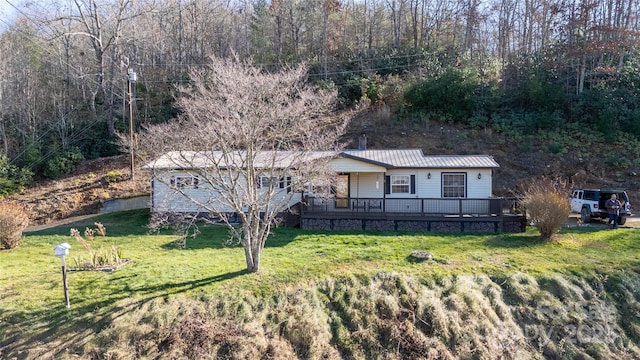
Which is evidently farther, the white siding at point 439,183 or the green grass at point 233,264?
the white siding at point 439,183

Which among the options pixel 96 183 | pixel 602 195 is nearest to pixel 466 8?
pixel 602 195

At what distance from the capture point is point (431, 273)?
37.1 feet

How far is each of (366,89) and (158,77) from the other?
18.6 meters

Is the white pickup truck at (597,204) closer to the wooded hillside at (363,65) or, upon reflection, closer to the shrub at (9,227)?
the wooded hillside at (363,65)

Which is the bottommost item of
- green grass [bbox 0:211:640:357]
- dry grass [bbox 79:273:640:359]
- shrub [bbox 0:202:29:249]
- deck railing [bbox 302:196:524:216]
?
dry grass [bbox 79:273:640:359]

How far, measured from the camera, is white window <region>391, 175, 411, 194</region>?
720 inches

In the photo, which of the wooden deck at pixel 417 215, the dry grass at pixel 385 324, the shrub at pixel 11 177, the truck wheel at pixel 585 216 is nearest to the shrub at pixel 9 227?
the dry grass at pixel 385 324

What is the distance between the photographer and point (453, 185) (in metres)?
18.1

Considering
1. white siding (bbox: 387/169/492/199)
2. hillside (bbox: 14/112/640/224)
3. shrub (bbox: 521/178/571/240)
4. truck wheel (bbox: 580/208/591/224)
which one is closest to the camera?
shrub (bbox: 521/178/571/240)

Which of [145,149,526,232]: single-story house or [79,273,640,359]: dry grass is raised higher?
[145,149,526,232]: single-story house

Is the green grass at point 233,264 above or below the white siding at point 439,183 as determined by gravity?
below

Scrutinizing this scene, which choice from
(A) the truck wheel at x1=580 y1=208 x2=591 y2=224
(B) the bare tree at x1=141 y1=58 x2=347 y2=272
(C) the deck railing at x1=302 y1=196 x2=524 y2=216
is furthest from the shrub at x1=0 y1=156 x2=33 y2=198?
→ (A) the truck wheel at x1=580 y1=208 x2=591 y2=224

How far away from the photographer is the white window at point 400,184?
60.0 feet

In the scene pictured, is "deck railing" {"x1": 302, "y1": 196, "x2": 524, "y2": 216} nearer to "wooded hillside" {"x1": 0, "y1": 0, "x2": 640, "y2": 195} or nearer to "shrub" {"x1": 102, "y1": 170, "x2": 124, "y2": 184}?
"wooded hillside" {"x1": 0, "y1": 0, "x2": 640, "y2": 195}
